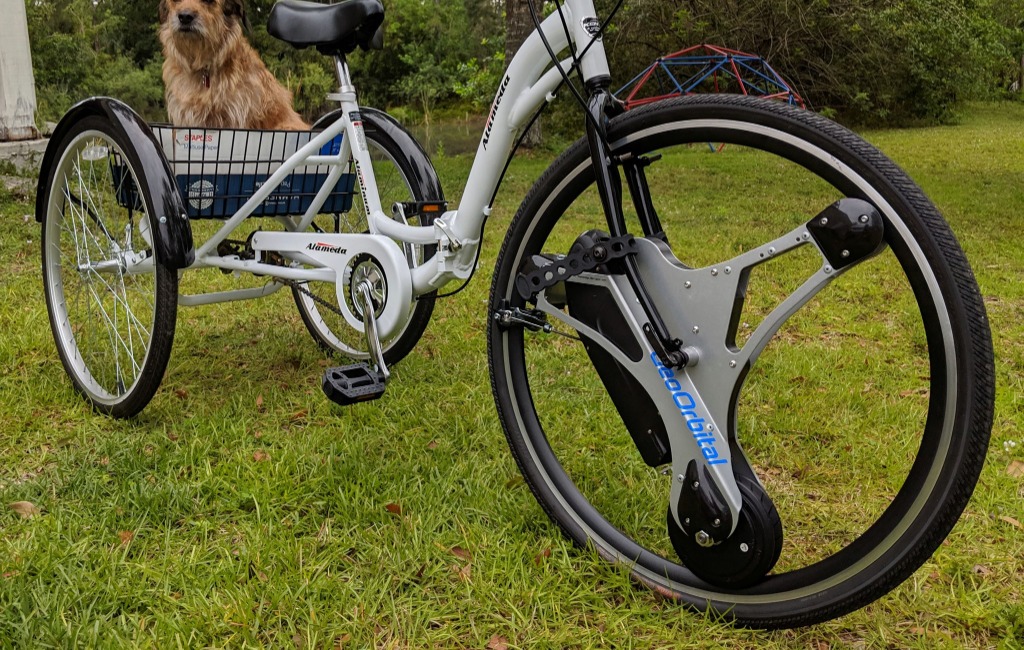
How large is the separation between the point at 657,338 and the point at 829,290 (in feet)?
10.2

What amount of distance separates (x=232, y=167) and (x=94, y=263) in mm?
717

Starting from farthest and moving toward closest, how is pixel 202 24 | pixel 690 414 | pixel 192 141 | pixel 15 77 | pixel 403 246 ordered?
pixel 15 77 → pixel 202 24 → pixel 403 246 → pixel 192 141 → pixel 690 414

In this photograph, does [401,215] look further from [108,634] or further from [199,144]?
[108,634]

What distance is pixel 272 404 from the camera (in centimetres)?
291

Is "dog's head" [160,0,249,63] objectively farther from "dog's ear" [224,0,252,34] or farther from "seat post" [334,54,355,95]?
"seat post" [334,54,355,95]

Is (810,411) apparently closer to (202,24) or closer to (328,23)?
(328,23)

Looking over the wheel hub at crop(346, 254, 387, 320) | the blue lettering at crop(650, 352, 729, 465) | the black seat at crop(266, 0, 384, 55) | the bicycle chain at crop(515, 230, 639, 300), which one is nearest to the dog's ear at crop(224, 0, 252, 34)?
the black seat at crop(266, 0, 384, 55)

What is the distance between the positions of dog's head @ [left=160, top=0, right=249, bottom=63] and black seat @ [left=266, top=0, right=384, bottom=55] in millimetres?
1467

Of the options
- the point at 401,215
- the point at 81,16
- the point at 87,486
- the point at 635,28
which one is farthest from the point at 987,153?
the point at 81,16

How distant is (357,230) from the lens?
339cm

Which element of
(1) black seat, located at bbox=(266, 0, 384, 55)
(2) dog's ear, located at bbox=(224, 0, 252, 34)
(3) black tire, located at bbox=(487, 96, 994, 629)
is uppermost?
(2) dog's ear, located at bbox=(224, 0, 252, 34)

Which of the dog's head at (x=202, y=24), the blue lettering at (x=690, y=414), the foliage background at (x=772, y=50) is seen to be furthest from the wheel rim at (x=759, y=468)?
Result: the foliage background at (x=772, y=50)

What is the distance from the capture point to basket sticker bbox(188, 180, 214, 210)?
8.87 feet

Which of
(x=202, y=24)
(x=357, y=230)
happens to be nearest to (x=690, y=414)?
(x=357, y=230)
